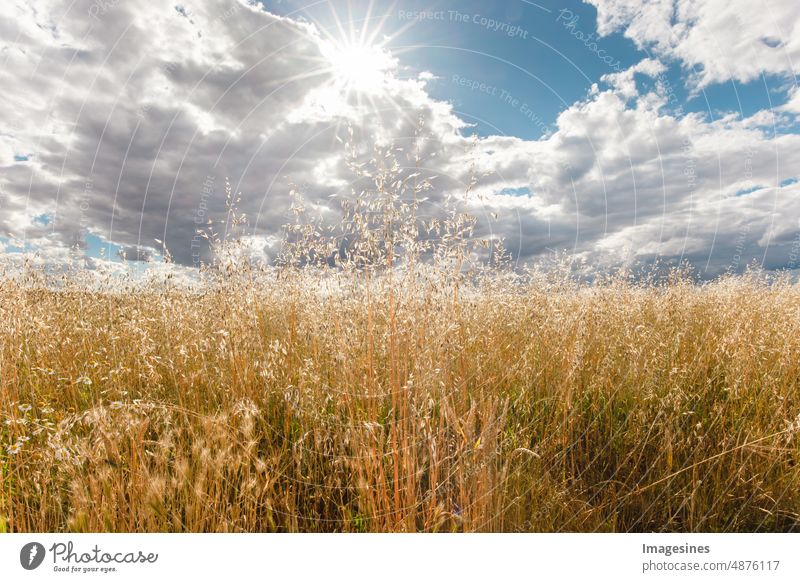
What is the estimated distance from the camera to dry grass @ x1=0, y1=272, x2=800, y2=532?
201cm

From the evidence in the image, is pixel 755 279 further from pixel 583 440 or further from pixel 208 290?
pixel 208 290

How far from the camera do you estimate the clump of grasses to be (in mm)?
2020

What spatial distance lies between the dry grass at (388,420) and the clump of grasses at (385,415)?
2 centimetres
